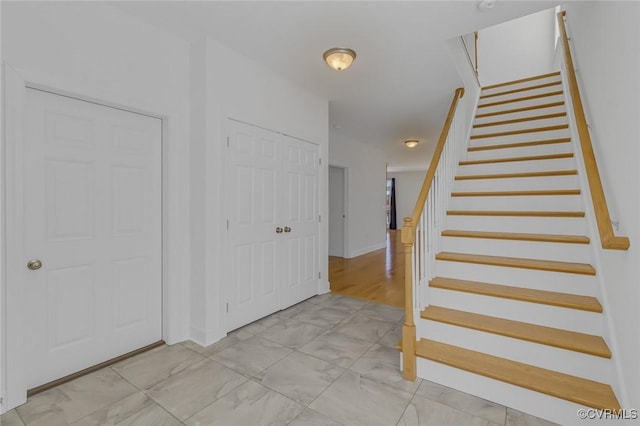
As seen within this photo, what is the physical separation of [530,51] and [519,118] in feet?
9.24

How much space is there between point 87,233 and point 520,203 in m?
3.64

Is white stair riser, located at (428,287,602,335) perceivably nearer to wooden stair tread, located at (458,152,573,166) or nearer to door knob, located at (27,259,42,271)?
wooden stair tread, located at (458,152,573,166)

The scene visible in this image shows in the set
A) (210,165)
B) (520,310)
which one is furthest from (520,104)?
(210,165)

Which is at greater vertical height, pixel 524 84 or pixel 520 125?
pixel 524 84

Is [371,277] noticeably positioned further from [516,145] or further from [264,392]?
[264,392]

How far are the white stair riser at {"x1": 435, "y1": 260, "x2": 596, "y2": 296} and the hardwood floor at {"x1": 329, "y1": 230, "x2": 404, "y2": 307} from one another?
1.15 meters

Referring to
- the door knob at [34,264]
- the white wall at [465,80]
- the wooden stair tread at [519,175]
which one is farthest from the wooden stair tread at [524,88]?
the door knob at [34,264]

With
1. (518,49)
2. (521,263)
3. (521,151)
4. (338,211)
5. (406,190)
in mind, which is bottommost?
(521,263)

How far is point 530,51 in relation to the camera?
17.4ft

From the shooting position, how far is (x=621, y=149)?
5.18 feet

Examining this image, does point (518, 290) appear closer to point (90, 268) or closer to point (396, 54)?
point (396, 54)

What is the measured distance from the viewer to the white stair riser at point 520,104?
3.67 meters

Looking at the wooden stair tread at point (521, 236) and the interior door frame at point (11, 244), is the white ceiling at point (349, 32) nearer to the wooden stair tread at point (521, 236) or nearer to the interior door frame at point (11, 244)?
the interior door frame at point (11, 244)

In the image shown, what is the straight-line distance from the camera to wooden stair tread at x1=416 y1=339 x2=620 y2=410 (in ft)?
4.91
